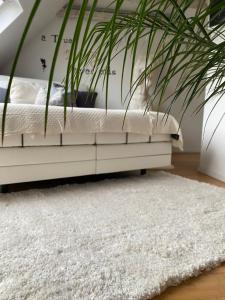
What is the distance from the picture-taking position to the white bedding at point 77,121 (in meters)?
1.57

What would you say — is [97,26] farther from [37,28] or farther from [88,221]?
[37,28]

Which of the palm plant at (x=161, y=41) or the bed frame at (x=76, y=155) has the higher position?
the palm plant at (x=161, y=41)

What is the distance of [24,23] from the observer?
2697 millimetres

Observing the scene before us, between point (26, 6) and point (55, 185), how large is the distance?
5.83ft

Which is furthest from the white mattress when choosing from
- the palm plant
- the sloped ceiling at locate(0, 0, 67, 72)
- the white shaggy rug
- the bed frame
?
the sloped ceiling at locate(0, 0, 67, 72)

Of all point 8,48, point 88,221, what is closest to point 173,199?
point 88,221

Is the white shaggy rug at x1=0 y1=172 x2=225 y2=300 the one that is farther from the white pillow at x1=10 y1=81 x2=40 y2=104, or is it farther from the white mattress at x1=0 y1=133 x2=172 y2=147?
the white pillow at x1=10 y1=81 x2=40 y2=104

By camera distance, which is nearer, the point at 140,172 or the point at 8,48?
the point at 140,172

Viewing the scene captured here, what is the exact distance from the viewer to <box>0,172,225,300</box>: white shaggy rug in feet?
2.71

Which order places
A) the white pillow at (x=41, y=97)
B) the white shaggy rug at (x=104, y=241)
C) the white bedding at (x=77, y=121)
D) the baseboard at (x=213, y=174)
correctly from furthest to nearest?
the white pillow at (x=41, y=97)
the baseboard at (x=213, y=174)
the white bedding at (x=77, y=121)
the white shaggy rug at (x=104, y=241)

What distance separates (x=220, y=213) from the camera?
150 cm

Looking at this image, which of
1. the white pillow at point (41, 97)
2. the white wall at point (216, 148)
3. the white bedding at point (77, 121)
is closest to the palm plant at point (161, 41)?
the white bedding at point (77, 121)

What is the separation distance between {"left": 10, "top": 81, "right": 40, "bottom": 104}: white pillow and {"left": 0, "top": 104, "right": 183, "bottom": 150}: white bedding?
104 cm

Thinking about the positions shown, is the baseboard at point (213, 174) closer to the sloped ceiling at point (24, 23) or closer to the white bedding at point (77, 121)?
the white bedding at point (77, 121)
